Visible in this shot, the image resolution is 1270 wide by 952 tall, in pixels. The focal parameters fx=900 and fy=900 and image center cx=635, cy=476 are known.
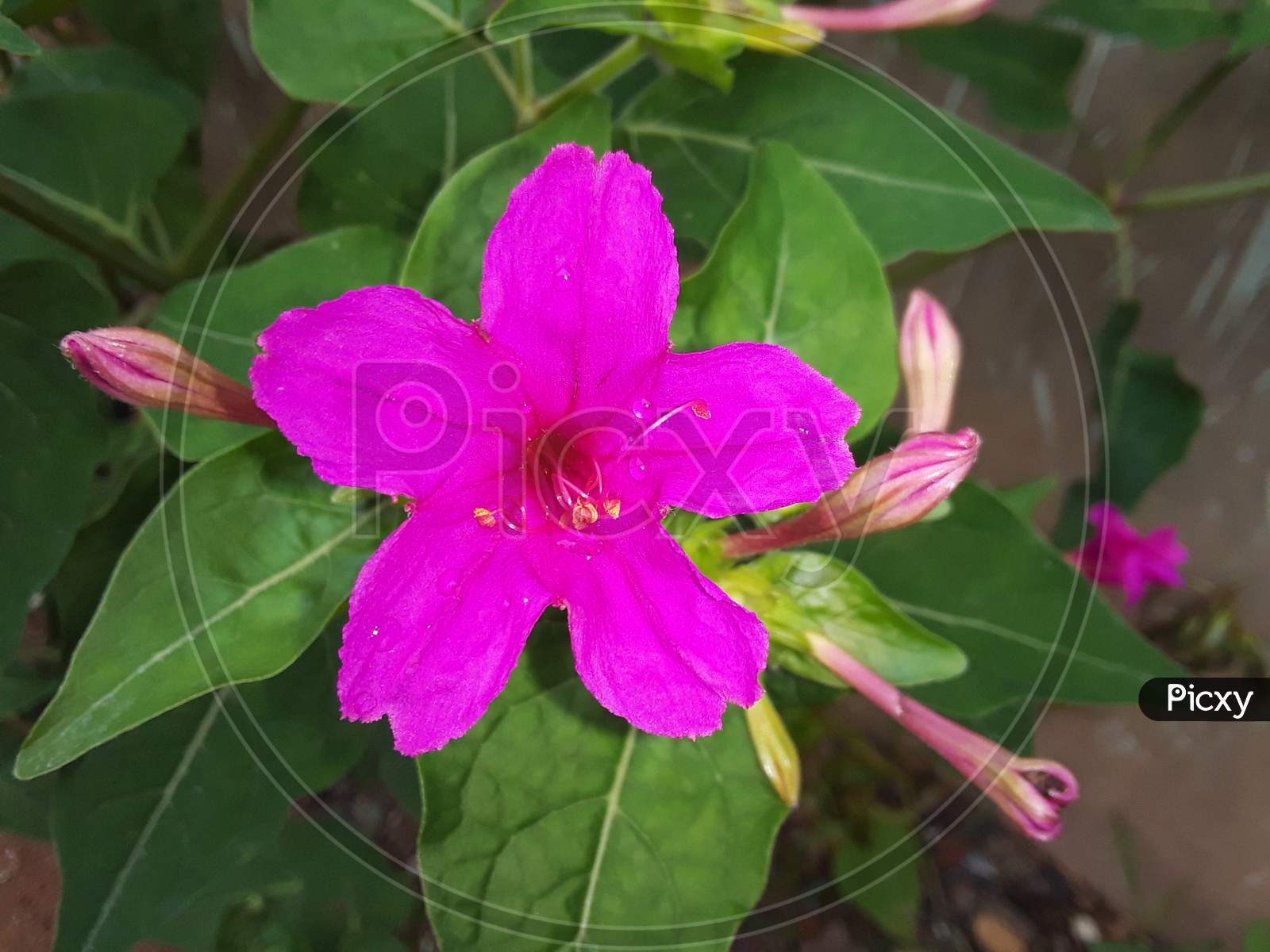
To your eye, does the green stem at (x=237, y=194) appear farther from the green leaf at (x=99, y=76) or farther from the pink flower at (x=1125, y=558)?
the pink flower at (x=1125, y=558)

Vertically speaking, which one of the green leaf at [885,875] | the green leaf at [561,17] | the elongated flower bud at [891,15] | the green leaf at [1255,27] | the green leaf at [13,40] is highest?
the green leaf at [1255,27]

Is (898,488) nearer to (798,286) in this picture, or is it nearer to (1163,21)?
(798,286)

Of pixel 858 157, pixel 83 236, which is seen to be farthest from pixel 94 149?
pixel 858 157

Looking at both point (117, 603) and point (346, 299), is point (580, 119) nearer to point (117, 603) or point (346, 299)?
point (346, 299)

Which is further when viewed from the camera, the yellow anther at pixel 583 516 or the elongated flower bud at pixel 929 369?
the elongated flower bud at pixel 929 369

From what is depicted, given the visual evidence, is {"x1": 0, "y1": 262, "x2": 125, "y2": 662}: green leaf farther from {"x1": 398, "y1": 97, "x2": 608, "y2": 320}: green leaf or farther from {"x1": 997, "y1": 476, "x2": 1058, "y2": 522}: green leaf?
{"x1": 997, "y1": 476, "x2": 1058, "y2": 522}: green leaf

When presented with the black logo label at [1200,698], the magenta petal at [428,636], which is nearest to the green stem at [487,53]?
the magenta petal at [428,636]

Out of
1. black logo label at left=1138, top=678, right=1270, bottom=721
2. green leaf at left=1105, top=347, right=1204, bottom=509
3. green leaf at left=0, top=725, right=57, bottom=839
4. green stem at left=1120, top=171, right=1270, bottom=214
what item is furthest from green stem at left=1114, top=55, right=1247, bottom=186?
green leaf at left=0, top=725, right=57, bottom=839
